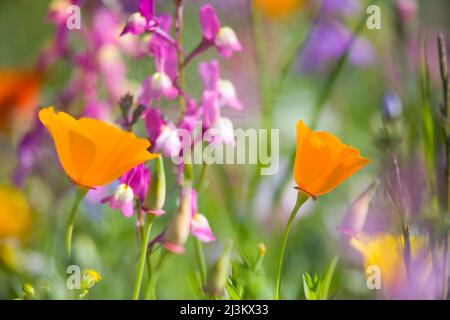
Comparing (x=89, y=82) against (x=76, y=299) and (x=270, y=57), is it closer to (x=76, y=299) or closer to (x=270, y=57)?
(x=76, y=299)

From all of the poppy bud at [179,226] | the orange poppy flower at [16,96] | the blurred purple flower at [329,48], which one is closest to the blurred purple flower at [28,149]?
the orange poppy flower at [16,96]

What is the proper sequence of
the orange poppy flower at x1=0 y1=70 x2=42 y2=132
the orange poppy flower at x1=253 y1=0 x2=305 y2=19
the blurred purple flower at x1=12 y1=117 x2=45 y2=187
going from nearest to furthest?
the blurred purple flower at x1=12 y1=117 x2=45 y2=187, the orange poppy flower at x1=0 y1=70 x2=42 y2=132, the orange poppy flower at x1=253 y1=0 x2=305 y2=19

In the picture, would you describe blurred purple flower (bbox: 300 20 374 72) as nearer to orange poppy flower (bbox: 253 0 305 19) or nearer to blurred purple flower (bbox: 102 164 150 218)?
orange poppy flower (bbox: 253 0 305 19)

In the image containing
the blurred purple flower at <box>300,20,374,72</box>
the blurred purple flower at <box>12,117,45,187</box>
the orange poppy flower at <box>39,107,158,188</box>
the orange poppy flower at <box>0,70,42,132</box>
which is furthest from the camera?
the blurred purple flower at <box>300,20,374,72</box>

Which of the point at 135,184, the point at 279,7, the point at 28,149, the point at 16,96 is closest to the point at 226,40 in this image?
the point at 135,184

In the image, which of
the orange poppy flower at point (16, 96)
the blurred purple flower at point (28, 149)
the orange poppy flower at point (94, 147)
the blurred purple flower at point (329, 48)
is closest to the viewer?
the orange poppy flower at point (94, 147)

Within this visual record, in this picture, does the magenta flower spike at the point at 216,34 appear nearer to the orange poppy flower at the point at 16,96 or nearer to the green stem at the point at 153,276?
the green stem at the point at 153,276

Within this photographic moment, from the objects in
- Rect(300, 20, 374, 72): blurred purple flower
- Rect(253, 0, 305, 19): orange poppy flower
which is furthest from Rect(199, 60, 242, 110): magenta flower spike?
Rect(253, 0, 305, 19): orange poppy flower
